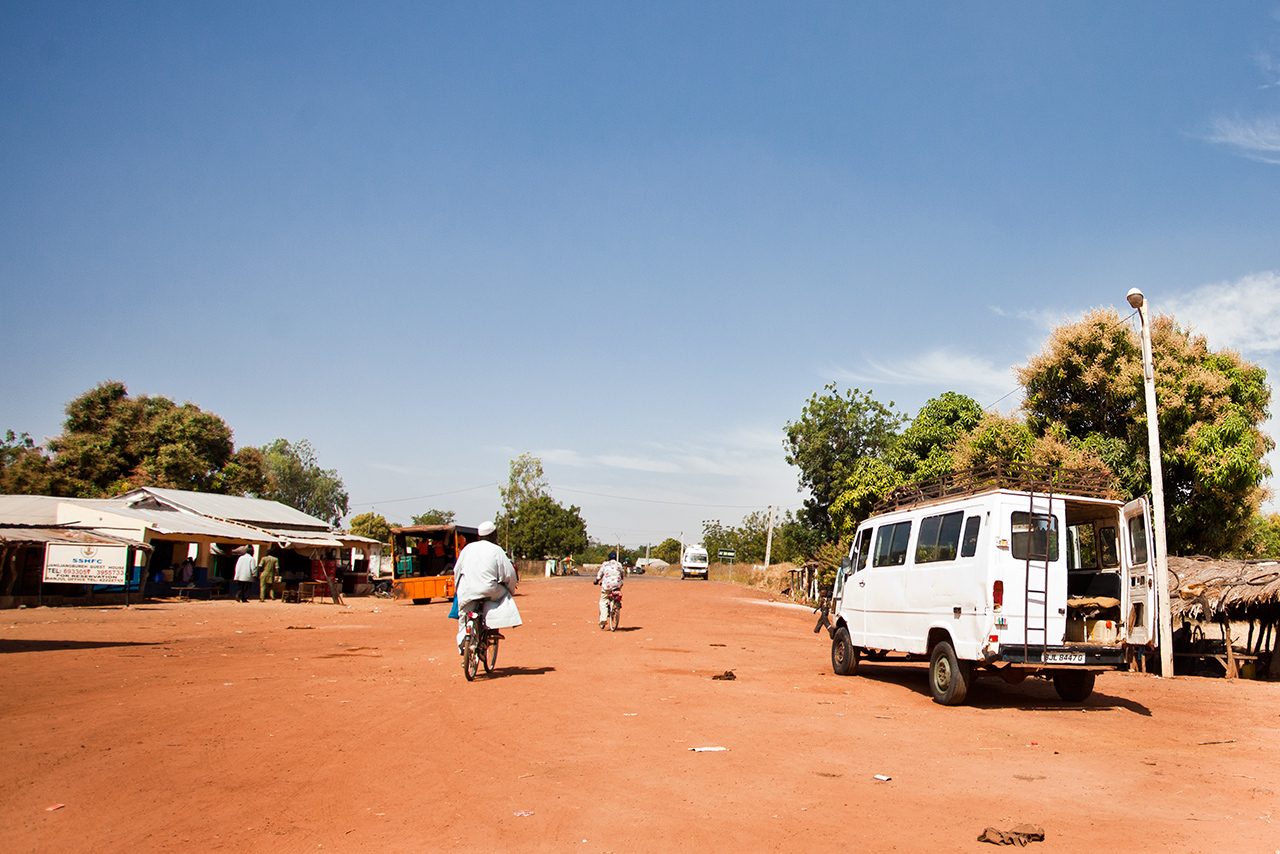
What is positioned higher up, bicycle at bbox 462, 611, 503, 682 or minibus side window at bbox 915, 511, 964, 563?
minibus side window at bbox 915, 511, 964, 563

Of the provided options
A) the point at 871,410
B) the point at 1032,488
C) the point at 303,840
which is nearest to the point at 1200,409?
the point at 1032,488

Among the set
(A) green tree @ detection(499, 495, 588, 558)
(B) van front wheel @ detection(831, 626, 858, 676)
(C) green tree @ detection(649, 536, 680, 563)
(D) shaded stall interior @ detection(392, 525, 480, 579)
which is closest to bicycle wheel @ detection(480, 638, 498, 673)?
(B) van front wheel @ detection(831, 626, 858, 676)

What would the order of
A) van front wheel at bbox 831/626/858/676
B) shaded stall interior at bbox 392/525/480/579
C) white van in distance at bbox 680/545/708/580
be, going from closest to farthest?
van front wheel at bbox 831/626/858/676
shaded stall interior at bbox 392/525/480/579
white van in distance at bbox 680/545/708/580

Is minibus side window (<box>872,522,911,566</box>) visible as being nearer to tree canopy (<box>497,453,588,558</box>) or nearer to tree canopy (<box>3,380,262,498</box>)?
tree canopy (<box>3,380,262,498</box>)

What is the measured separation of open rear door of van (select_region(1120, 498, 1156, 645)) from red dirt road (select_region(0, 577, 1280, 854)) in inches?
40.7

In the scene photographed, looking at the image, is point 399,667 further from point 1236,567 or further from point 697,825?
point 1236,567

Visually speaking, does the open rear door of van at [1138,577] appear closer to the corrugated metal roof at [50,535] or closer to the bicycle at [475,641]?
the bicycle at [475,641]

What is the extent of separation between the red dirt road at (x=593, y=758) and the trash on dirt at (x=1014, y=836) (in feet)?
0.21

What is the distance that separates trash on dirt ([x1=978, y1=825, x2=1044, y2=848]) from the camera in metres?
4.80

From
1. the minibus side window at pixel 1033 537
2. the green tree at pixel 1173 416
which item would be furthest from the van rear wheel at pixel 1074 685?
the green tree at pixel 1173 416

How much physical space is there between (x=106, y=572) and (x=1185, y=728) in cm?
2470

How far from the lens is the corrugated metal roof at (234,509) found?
36844mm

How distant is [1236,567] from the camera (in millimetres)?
16297

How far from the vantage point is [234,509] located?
38.8 m
